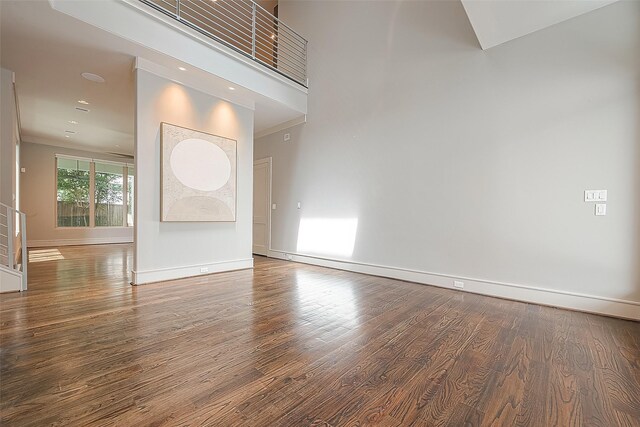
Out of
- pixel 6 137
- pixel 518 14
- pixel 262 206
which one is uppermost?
pixel 518 14

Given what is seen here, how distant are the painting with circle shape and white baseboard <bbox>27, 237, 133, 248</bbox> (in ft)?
22.3

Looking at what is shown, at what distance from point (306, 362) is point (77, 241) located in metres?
9.75

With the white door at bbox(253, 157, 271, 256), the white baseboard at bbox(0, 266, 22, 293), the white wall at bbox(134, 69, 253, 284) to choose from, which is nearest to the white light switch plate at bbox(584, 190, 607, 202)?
the white wall at bbox(134, 69, 253, 284)

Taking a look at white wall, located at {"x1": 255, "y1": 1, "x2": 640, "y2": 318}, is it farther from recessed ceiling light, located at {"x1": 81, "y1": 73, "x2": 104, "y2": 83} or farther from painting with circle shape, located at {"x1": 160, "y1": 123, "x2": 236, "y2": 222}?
recessed ceiling light, located at {"x1": 81, "y1": 73, "x2": 104, "y2": 83}

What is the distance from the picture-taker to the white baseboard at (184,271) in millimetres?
3669

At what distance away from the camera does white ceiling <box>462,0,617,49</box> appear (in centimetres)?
282

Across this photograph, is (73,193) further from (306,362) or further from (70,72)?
(306,362)

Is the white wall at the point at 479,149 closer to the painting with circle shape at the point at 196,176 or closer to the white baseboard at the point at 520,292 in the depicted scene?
the white baseboard at the point at 520,292

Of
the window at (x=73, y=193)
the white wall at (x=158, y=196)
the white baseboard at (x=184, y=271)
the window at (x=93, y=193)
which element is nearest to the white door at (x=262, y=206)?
the white wall at (x=158, y=196)

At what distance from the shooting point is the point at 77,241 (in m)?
8.27

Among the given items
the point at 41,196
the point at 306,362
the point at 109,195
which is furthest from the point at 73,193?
the point at 306,362

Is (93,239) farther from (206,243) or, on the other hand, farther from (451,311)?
(451,311)

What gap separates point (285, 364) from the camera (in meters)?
1.78

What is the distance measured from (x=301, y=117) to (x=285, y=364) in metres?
5.00
